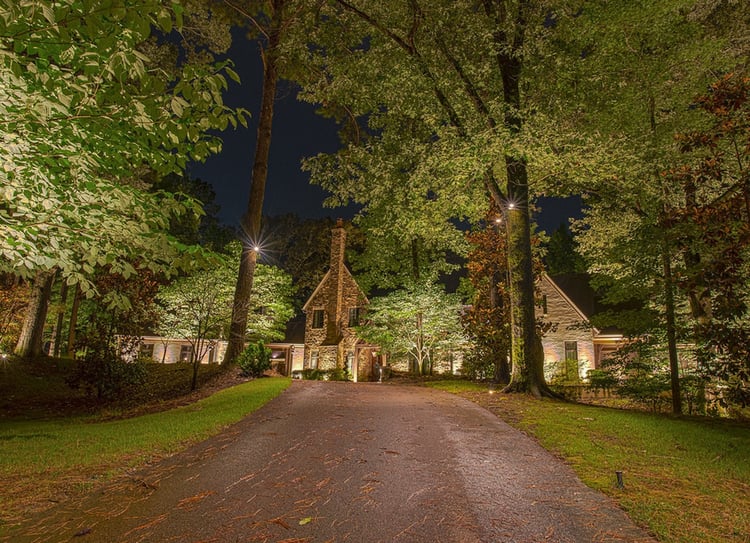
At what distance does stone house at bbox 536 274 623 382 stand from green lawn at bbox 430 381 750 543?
1625cm

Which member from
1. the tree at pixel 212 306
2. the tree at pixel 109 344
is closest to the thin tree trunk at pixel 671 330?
the tree at pixel 212 306

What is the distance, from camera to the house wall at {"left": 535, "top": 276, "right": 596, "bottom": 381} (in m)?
24.6

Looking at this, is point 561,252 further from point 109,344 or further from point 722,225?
point 109,344

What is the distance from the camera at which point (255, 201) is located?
17.5 meters

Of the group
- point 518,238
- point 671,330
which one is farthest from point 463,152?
point 671,330

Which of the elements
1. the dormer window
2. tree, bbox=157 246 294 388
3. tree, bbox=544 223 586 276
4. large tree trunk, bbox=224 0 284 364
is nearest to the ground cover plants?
tree, bbox=157 246 294 388

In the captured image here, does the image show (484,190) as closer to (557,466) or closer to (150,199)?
(557,466)

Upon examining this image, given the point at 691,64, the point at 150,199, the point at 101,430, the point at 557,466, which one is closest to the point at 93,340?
the point at 101,430

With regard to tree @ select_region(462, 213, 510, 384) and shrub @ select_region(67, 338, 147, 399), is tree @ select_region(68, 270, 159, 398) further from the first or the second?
tree @ select_region(462, 213, 510, 384)

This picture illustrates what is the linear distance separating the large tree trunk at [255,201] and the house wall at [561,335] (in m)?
17.2

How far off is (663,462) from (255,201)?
52.4 ft

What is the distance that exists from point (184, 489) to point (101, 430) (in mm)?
4191

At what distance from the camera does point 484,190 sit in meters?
16.4

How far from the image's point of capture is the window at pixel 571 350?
995 inches
